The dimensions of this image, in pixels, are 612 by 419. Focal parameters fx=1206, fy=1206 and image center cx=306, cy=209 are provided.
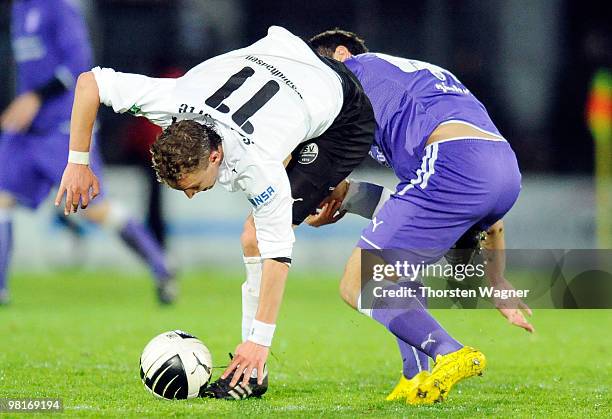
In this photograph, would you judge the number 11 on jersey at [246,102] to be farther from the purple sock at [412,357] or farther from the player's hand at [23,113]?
the player's hand at [23,113]

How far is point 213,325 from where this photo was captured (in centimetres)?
1009

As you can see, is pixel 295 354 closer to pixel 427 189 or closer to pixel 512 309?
pixel 512 309

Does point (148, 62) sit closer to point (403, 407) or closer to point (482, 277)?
point (482, 277)

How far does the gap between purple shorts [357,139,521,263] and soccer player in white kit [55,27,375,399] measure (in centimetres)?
51

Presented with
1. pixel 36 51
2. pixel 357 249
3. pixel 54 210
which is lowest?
pixel 54 210

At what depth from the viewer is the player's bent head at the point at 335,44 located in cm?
738

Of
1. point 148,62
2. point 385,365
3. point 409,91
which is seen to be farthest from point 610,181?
point 409,91

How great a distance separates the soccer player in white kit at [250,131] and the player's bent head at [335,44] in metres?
0.77

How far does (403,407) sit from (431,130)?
1.50m

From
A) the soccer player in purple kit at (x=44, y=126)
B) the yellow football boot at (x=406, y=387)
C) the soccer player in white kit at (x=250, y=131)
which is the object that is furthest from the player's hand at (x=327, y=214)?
the soccer player in purple kit at (x=44, y=126)

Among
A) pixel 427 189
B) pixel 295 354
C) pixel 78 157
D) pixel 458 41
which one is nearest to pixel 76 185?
pixel 78 157

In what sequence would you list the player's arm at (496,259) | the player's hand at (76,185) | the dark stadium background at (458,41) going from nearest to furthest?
the player's hand at (76,185)
the player's arm at (496,259)
the dark stadium background at (458,41)

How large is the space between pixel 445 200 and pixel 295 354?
2.56 metres

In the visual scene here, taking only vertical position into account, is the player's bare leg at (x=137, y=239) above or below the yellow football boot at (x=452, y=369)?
below
